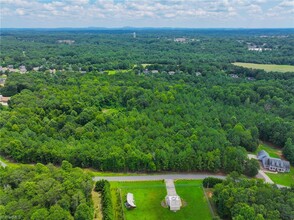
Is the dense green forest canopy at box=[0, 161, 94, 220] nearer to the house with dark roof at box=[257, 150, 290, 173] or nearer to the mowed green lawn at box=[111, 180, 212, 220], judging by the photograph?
the mowed green lawn at box=[111, 180, 212, 220]

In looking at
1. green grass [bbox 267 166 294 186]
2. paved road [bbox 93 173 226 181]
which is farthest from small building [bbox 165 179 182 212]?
green grass [bbox 267 166 294 186]

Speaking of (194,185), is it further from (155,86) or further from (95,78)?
(95,78)

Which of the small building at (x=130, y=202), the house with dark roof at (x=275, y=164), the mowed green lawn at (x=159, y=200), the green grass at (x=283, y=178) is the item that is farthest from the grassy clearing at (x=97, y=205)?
the house with dark roof at (x=275, y=164)

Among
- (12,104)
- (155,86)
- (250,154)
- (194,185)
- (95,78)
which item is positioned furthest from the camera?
(95,78)

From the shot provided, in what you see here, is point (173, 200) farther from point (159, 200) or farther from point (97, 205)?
point (97, 205)

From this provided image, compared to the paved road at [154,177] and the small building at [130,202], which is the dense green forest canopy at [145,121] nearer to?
the paved road at [154,177]

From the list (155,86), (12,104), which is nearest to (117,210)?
(12,104)
